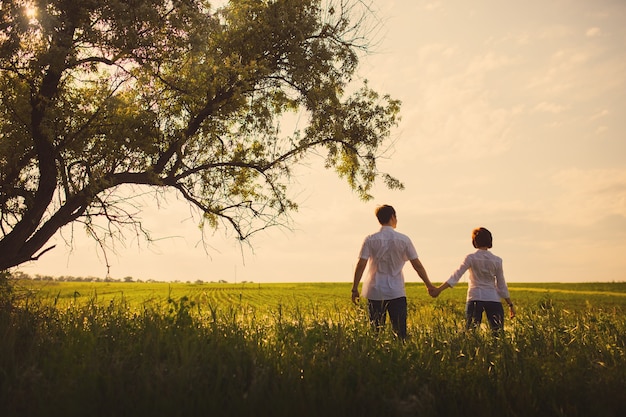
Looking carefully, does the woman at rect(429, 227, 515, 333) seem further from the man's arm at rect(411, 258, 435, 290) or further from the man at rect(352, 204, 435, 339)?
the man at rect(352, 204, 435, 339)

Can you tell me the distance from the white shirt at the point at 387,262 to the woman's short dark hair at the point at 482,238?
153 cm

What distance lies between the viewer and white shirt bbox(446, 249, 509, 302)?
899 centimetres

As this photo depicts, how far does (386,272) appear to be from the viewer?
830 centimetres

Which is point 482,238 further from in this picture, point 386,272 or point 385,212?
point 386,272

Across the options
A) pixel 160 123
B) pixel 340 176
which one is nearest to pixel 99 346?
pixel 160 123

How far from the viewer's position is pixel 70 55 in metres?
11.3

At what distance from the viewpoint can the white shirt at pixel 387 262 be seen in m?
8.23

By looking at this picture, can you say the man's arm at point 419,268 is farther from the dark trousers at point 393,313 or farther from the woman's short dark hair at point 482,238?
the woman's short dark hair at point 482,238

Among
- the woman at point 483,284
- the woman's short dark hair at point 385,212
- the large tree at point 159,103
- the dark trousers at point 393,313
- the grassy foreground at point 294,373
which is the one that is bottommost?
the grassy foreground at point 294,373

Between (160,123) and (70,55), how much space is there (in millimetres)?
2822

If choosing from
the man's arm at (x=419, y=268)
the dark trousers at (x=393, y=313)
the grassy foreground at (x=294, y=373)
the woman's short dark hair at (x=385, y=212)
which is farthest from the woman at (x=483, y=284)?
the woman's short dark hair at (x=385, y=212)

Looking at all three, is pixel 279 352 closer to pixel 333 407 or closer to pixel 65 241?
pixel 333 407

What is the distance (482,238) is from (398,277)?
6.40ft

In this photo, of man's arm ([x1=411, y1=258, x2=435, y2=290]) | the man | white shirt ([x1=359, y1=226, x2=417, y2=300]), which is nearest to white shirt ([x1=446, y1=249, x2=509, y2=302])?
man's arm ([x1=411, y1=258, x2=435, y2=290])
